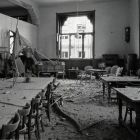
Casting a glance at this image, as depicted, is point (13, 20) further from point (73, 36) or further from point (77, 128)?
point (77, 128)

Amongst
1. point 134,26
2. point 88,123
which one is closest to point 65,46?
point 134,26

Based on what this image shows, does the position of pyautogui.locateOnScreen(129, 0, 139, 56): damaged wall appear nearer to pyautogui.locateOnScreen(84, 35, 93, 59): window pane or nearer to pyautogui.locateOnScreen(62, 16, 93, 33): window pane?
pyautogui.locateOnScreen(84, 35, 93, 59): window pane

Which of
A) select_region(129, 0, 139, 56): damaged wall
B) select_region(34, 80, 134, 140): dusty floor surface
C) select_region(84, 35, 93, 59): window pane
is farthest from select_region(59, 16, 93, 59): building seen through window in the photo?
select_region(34, 80, 134, 140): dusty floor surface

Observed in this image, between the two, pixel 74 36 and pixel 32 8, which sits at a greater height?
pixel 32 8

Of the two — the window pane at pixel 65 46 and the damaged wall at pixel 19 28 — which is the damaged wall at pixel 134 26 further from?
the damaged wall at pixel 19 28

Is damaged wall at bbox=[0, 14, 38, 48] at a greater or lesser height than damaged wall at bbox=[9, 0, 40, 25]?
lesser

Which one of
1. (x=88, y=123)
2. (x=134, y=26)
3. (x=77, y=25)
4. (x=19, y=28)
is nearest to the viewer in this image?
(x=88, y=123)

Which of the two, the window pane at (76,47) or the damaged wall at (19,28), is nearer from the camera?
the damaged wall at (19,28)

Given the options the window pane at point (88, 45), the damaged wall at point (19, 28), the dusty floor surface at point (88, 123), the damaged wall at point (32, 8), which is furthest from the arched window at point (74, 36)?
the dusty floor surface at point (88, 123)

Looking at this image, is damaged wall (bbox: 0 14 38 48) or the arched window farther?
the arched window

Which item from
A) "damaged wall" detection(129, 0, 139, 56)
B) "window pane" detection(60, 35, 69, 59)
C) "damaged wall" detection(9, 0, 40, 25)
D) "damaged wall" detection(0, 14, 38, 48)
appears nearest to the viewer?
"damaged wall" detection(0, 14, 38, 48)

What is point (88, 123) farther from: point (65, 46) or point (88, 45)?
point (65, 46)

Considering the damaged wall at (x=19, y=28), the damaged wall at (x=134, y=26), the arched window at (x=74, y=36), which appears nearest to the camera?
the damaged wall at (x=19, y=28)

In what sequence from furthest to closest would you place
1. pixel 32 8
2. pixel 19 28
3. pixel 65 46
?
pixel 65 46 < pixel 32 8 < pixel 19 28
